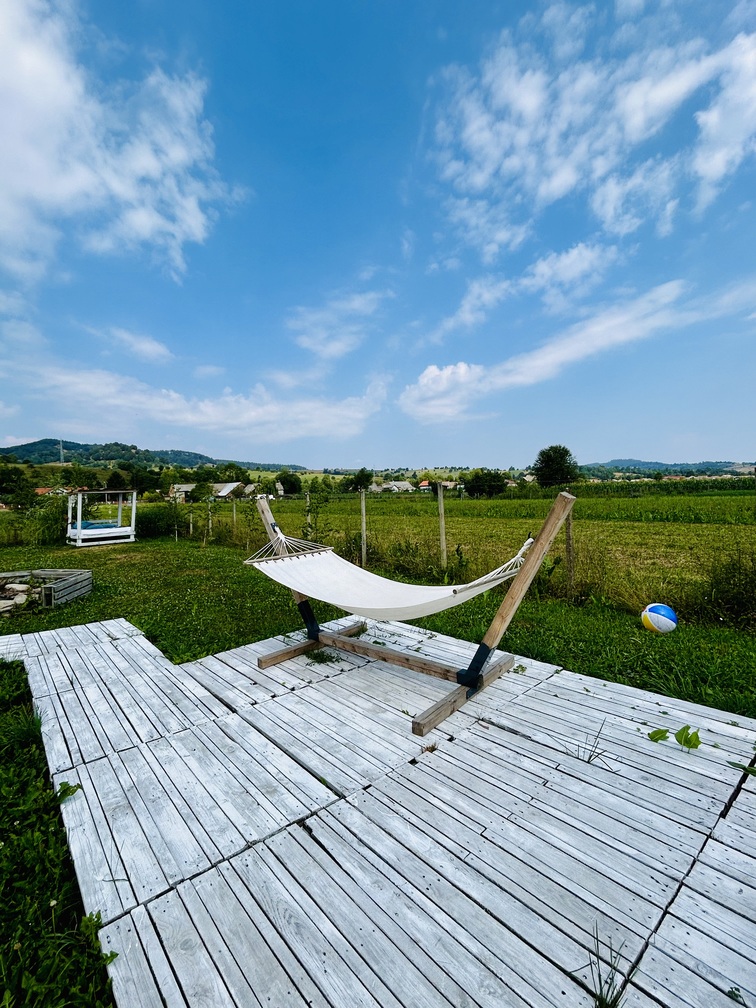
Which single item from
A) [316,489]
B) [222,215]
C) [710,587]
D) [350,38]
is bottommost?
[710,587]

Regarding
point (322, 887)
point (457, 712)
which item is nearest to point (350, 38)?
point (457, 712)

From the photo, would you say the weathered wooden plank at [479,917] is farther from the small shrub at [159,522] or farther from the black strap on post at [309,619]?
the small shrub at [159,522]

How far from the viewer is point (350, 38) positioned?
8492 millimetres

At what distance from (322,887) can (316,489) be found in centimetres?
569

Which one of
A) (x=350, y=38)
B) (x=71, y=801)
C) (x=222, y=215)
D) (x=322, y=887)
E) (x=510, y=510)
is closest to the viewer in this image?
(x=322, y=887)

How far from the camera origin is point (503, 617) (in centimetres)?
243

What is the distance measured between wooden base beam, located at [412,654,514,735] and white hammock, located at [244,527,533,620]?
18.5 inches

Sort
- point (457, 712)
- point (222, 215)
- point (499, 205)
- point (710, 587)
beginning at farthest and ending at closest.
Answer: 1. point (222, 215)
2. point (499, 205)
3. point (710, 587)
4. point (457, 712)

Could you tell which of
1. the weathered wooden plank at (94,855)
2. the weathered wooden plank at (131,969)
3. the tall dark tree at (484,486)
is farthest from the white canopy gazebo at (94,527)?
the weathered wooden plank at (131,969)

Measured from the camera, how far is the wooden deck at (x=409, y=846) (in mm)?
1121

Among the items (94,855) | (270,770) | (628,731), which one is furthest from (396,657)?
(94,855)

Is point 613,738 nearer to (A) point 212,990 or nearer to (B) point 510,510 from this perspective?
(A) point 212,990

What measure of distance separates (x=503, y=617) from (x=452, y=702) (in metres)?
0.55

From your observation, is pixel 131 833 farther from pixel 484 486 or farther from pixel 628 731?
pixel 484 486
